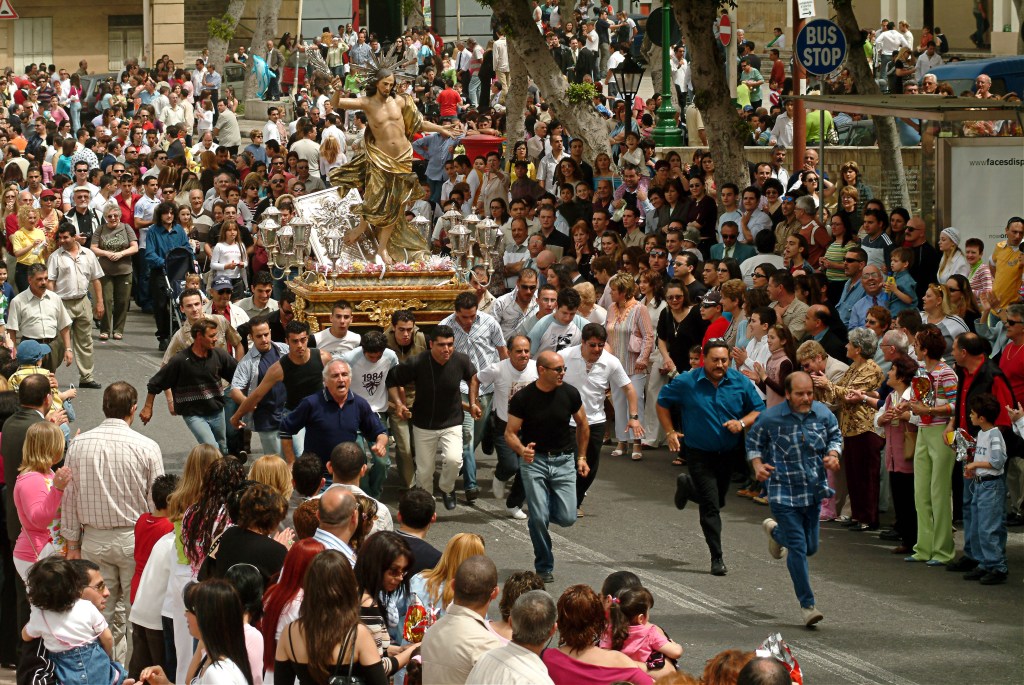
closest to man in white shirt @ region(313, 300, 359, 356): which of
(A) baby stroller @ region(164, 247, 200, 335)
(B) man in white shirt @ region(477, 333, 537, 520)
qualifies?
(B) man in white shirt @ region(477, 333, 537, 520)

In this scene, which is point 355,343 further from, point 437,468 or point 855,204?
point 855,204

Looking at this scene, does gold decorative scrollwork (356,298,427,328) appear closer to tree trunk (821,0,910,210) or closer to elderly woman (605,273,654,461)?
elderly woman (605,273,654,461)

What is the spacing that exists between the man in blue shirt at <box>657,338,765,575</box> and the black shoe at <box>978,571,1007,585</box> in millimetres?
1773

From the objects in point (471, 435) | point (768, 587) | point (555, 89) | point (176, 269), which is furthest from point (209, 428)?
point (555, 89)

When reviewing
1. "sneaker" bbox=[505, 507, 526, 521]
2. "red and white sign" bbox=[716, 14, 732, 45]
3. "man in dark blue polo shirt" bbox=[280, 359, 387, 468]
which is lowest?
"sneaker" bbox=[505, 507, 526, 521]

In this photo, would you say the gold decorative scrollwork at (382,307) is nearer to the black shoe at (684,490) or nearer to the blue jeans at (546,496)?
A: the blue jeans at (546,496)

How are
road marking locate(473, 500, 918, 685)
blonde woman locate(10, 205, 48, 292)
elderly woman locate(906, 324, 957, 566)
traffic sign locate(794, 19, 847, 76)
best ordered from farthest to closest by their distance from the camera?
blonde woman locate(10, 205, 48, 292), traffic sign locate(794, 19, 847, 76), elderly woman locate(906, 324, 957, 566), road marking locate(473, 500, 918, 685)

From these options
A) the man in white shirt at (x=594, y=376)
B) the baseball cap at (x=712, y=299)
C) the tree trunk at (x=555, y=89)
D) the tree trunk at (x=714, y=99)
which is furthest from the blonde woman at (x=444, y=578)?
the tree trunk at (x=555, y=89)

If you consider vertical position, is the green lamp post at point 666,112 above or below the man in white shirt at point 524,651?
above

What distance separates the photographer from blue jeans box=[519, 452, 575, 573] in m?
11.6

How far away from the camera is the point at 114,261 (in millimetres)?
19891

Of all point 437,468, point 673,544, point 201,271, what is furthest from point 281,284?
point 673,544

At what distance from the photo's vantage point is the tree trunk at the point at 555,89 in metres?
24.0

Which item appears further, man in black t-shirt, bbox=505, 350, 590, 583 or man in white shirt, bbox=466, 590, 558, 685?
man in black t-shirt, bbox=505, 350, 590, 583
